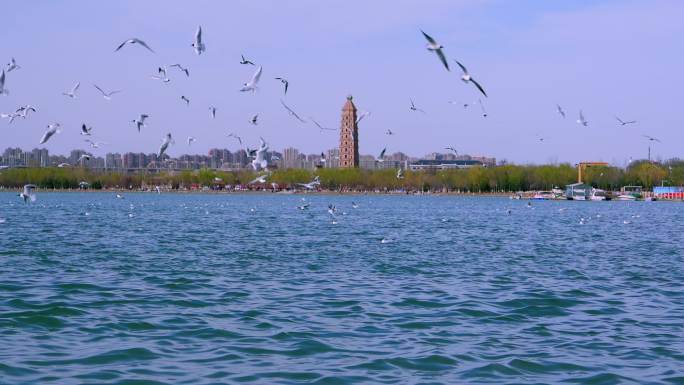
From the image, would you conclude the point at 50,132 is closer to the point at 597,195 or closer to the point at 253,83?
the point at 253,83

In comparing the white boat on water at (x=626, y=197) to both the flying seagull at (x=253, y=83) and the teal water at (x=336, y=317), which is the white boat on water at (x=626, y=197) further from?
the flying seagull at (x=253, y=83)

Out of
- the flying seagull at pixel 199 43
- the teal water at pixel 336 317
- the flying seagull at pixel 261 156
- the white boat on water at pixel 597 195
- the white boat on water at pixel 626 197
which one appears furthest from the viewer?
the white boat on water at pixel 626 197

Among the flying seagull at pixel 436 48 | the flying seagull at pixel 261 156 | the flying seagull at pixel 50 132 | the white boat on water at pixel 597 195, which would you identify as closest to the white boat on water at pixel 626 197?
the white boat on water at pixel 597 195

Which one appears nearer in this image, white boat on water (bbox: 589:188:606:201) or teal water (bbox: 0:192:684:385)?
teal water (bbox: 0:192:684:385)

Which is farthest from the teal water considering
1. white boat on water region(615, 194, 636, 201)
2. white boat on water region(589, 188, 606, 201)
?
white boat on water region(615, 194, 636, 201)

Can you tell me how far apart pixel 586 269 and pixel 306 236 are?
18164 mm

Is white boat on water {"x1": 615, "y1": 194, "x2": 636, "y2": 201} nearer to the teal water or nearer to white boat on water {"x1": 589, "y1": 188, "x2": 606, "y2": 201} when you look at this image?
white boat on water {"x1": 589, "y1": 188, "x2": 606, "y2": 201}

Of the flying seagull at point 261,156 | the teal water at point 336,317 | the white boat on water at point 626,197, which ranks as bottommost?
the white boat on water at point 626,197

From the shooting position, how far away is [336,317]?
1784 centimetres

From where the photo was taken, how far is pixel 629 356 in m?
14.7

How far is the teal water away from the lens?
44.5 ft

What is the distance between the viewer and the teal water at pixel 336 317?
1357 cm

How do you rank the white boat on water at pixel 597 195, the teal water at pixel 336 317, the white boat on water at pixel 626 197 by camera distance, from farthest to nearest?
the white boat on water at pixel 626 197, the white boat on water at pixel 597 195, the teal water at pixel 336 317

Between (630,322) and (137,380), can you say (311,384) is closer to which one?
(137,380)
